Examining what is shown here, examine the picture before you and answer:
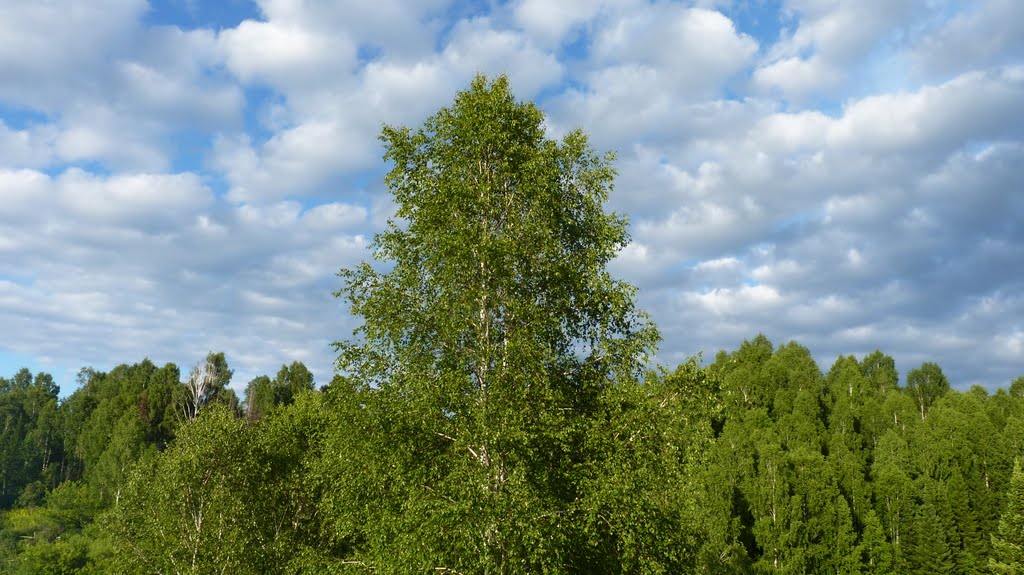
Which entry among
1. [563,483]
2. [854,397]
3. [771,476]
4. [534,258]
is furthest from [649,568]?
[854,397]

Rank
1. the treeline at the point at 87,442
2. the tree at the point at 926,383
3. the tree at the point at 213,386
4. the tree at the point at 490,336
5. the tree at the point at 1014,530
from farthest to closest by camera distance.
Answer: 1. the tree at the point at 926,383
2. the tree at the point at 213,386
3. the treeline at the point at 87,442
4. the tree at the point at 1014,530
5. the tree at the point at 490,336

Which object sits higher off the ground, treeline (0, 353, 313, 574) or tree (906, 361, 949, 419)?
tree (906, 361, 949, 419)

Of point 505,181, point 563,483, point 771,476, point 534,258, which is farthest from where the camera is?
point 771,476

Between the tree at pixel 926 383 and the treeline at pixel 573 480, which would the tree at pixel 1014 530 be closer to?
the treeline at pixel 573 480

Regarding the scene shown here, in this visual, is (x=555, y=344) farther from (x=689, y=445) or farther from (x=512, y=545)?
(x=512, y=545)

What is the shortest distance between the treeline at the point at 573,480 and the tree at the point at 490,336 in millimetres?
208

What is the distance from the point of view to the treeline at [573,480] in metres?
19.7

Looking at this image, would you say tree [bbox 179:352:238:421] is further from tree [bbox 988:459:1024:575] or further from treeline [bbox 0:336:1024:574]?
tree [bbox 988:459:1024:575]


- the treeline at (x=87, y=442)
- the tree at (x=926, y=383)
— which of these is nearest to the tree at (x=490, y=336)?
the treeline at (x=87, y=442)

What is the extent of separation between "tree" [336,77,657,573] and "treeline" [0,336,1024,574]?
21 centimetres

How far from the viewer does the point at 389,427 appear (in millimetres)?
21141

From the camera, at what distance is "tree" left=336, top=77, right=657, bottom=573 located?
1880 cm

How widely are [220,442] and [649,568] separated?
26.8 metres

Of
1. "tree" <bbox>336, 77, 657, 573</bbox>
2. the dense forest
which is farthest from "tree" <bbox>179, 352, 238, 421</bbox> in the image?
"tree" <bbox>336, 77, 657, 573</bbox>
